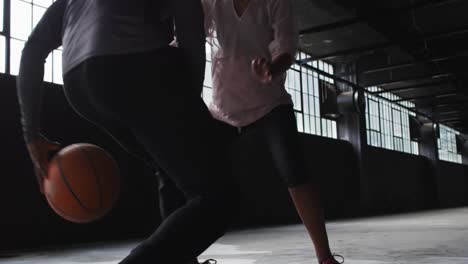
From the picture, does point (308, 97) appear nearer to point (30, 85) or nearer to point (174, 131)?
point (30, 85)

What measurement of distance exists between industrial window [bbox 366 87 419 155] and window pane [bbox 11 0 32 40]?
11.0 m

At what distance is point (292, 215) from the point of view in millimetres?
9984

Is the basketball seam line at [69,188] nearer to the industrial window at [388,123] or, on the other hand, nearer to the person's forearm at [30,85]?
the person's forearm at [30,85]

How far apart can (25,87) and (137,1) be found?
386 millimetres

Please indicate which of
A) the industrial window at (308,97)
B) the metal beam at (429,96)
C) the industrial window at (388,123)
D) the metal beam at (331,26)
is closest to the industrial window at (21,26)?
the metal beam at (331,26)

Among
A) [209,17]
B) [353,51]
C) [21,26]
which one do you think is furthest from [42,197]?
[353,51]

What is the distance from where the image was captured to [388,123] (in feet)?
55.2

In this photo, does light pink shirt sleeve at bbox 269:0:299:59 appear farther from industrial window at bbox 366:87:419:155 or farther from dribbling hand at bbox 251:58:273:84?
industrial window at bbox 366:87:419:155

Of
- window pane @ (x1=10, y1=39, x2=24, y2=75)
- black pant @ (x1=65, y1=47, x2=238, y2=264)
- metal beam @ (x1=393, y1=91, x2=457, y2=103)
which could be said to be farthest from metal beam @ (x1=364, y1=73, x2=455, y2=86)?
black pant @ (x1=65, y1=47, x2=238, y2=264)

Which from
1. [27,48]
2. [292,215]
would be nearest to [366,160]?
[292,215]

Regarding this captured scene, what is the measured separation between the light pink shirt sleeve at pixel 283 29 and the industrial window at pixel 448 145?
2179 centimetres

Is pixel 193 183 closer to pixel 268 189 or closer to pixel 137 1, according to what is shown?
pixel 137 1

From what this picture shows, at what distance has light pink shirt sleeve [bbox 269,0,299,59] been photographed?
6.45 feet

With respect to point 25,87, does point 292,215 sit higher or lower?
lower
